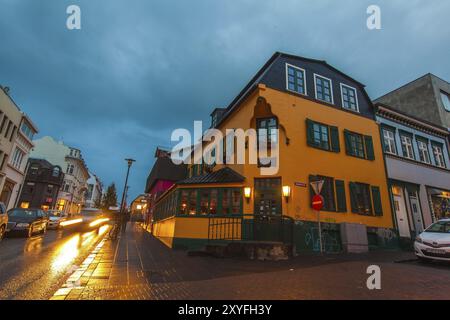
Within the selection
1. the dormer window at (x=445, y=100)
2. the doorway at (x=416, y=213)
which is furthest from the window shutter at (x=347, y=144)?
the dormer window at (x=445, y=100)

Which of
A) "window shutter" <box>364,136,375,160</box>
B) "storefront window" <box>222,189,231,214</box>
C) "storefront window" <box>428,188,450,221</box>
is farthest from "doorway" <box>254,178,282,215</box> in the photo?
"storefront window" <box>428,188,450,221</box>

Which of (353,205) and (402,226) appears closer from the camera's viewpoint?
(353,205)

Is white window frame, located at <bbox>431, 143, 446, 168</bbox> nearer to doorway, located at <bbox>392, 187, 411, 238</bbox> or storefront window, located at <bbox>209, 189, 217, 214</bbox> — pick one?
doorway, located at <bbox>392, 187, 411, 238</bbox>

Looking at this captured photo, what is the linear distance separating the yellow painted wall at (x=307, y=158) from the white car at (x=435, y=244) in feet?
12.9

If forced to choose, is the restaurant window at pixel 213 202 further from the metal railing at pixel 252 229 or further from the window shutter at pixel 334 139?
the window shutter at pixel 334 139

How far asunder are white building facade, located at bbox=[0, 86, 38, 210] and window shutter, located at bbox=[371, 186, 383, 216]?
32095 mm

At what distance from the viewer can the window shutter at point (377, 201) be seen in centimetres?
1370

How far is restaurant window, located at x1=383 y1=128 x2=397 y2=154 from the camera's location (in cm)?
1592

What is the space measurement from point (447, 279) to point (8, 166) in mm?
35202

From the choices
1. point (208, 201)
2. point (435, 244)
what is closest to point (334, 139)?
point (435, 244)

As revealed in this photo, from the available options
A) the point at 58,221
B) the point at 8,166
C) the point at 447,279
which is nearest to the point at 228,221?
the point at 447,279

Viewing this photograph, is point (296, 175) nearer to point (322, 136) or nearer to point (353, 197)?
point (322, 136)
